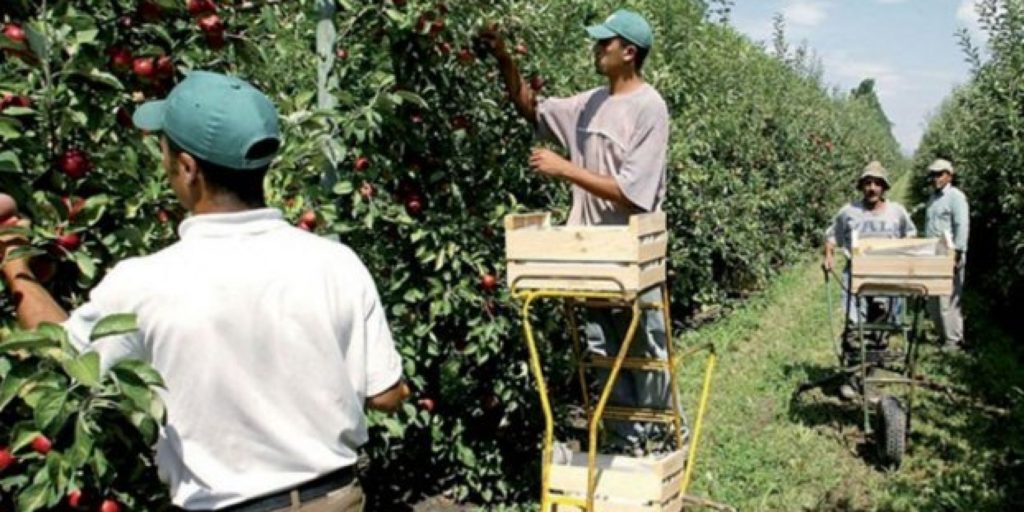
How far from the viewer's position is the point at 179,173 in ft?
5.86

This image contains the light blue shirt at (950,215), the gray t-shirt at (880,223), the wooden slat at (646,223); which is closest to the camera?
the wooden slat at (646,223)

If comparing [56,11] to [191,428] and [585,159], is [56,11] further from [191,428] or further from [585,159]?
[585,159]

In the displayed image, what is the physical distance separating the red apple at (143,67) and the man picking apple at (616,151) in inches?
66.8

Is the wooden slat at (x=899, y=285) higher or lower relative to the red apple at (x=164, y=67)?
lower

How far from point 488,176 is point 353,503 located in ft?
8.37

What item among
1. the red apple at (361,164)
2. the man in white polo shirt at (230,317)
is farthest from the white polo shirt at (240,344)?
the red apple at (361,164)

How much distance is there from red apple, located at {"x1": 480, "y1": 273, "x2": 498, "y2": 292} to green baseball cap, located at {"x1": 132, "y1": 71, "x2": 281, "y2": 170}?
7.77ft

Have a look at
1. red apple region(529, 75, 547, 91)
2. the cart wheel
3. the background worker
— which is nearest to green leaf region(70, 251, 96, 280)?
red apple region(529, 75, 547, 91)

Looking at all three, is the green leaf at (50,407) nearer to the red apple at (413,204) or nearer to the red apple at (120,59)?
the red apple at (120,59)

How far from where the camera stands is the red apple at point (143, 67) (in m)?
2.14

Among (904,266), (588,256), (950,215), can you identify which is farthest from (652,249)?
(950,215)

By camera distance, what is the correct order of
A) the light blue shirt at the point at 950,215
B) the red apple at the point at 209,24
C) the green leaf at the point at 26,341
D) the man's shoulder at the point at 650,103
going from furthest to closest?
the light blue shirt at the point at 950,215
the man's shoulder at the point at 650,103
the red apple at the point at 209,24
the green leaf at the point at 26,341

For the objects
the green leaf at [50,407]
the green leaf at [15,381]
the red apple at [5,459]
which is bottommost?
the red apple at [5,459]

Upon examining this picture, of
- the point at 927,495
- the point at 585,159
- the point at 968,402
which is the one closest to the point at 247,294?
the point at 585,159
